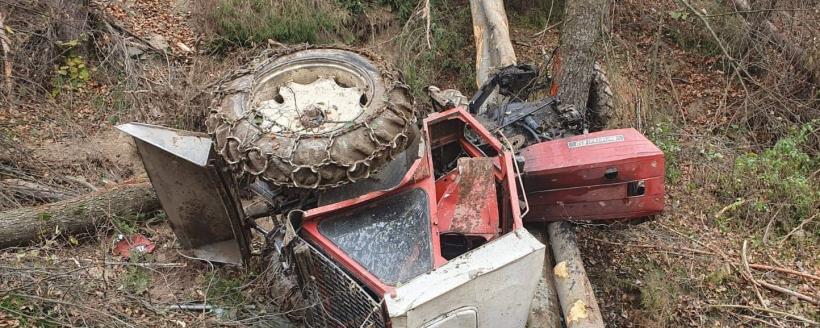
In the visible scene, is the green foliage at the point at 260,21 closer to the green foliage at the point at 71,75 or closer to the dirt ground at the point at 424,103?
the dirt ground at the point at 424,103

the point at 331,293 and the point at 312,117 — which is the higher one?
the point at 312,117

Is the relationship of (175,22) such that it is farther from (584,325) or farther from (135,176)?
(584,325)

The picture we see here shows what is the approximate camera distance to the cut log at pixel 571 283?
→ 15.0ft

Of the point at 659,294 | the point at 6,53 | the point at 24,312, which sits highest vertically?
the point at 6,53

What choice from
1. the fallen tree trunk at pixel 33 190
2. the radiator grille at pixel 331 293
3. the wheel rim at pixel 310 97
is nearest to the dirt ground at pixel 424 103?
the fallen tree trunk at pixel 33 190

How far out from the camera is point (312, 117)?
4.18 meters

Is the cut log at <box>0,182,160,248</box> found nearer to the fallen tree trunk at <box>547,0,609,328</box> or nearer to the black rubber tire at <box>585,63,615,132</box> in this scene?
the fallen tree trunk at <box>547,0,609,328</box>

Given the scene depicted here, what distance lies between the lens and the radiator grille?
11.7 ft

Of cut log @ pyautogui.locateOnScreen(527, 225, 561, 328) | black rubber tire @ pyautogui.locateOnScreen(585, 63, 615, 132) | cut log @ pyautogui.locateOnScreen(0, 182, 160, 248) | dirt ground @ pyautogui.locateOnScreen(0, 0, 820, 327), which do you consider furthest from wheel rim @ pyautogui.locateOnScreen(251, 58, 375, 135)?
black rubber tire @ pyautogui.locateOnScreen(585, 63, 615, 132)

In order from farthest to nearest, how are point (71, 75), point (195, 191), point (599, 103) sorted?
point (71, 75) → point (599, 103) → point (195, 191)

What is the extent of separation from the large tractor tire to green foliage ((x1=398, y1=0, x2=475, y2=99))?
300 cm

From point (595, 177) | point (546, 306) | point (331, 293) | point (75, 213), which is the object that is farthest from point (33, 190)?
point (595, 177)

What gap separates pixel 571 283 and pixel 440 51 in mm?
3996

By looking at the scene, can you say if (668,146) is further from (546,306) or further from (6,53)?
(6,53)
